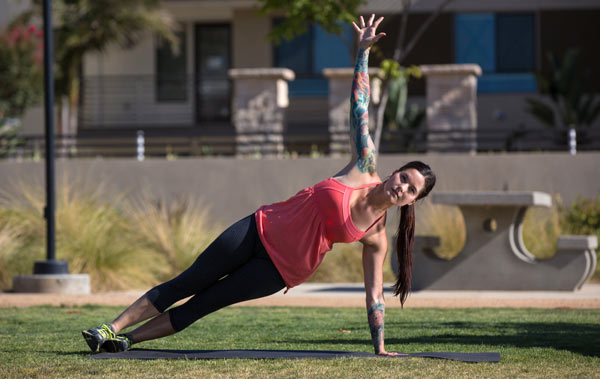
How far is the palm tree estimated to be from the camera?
21.5 m

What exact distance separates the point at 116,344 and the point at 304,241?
139 centimetres

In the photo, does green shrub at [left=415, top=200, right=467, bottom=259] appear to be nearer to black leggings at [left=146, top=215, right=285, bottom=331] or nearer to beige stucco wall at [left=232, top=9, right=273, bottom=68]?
black leggings at [left=146, top=215, right=285, bottom=331]

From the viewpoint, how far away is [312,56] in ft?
79.7

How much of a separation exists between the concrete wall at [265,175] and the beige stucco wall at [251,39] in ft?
27.4

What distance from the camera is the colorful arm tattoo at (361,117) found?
18.9 ft

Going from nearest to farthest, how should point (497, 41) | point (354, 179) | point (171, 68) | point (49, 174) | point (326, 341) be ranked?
1. point (354, 179)
2. point (326, 341)
3. point (49, 174)
4. point (497, 41)
5. point (171, 68)

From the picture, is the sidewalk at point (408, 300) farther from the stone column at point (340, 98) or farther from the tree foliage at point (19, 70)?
the tree foliage at point (19, 70)

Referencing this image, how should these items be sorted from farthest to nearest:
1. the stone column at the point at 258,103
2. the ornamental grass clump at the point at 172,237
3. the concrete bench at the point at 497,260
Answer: the stone column at the point at 258,103 < the ornamental grass clump at the point at 172,237 < the concrete bench at the point at 497,260

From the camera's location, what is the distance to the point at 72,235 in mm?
12930

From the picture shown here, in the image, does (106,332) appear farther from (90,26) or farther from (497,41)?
(497,41)

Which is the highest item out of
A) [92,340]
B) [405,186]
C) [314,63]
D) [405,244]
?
[314,63]

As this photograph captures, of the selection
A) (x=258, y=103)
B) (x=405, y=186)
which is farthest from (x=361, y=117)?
(x=258, y=103)

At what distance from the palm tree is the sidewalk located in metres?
10.8

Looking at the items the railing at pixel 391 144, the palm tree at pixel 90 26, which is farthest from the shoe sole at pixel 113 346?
the palm tree at pixel 90 26
